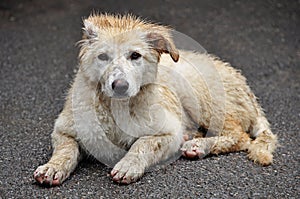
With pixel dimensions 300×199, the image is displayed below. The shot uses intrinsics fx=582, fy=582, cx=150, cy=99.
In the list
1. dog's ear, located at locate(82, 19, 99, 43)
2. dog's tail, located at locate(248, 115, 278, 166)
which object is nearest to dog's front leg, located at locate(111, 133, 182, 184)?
dog's tail, located at locate(248, 115, 278, 166)

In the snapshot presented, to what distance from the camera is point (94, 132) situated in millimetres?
5102

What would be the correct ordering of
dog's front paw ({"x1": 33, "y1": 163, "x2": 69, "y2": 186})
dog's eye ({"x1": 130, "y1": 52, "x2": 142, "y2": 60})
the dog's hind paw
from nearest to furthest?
dog's front paw ({"x1": 33, "y1": 163, "x2": 69, "y2": 186}) < dog's eye ({"x1": 130, "y1": 52, "x2": 142, "y2": 60}) < the dog's hind paw

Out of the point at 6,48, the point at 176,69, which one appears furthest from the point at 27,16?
the point at 176,69

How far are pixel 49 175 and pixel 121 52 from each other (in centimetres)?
117

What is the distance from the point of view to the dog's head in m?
4.72

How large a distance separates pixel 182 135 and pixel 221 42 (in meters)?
3.80

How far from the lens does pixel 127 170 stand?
485 cm

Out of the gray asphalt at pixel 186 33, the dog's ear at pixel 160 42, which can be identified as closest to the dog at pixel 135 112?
the dog's ear at pixel 160 42

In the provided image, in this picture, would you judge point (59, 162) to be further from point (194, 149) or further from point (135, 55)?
point (194, 149)

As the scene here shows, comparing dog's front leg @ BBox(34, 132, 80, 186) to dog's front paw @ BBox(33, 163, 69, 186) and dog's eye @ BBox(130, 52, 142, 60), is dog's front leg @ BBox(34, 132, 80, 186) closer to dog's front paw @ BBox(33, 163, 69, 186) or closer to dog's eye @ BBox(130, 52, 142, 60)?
dog's front paw @ BBox(33, 163, 69, 186)

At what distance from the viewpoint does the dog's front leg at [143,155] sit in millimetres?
4832

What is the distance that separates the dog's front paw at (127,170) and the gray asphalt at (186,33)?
0.06 meters

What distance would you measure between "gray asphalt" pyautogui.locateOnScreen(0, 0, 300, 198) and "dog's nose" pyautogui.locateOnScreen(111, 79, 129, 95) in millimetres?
799

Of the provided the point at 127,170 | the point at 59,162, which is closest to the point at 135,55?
the point at 127,170
